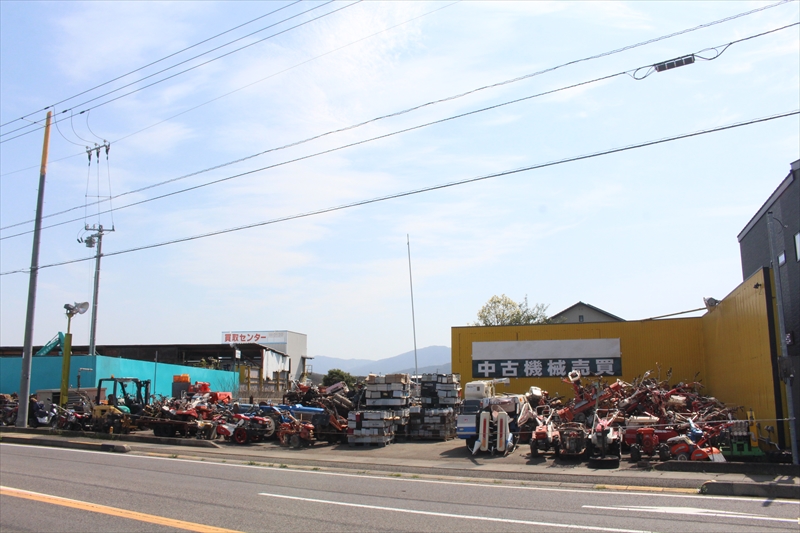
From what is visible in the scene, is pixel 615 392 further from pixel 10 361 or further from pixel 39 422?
pixel 10 361

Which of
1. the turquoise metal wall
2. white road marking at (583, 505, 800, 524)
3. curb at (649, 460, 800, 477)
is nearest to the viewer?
white road marking at (583, 505, 800, 524)

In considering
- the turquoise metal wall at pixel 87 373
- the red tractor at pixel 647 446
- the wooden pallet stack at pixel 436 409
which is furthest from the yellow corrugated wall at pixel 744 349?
the turquoise metal wall at pixel 87 373

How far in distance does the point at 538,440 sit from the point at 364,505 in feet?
28.2

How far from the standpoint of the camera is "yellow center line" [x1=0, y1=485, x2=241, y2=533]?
8.48 meters

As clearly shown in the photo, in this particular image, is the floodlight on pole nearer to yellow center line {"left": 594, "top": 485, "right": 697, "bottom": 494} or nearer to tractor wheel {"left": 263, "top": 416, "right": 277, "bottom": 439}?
tractor wheel {"left": 263, "top": 416, "right": 277, "bottom": 439}

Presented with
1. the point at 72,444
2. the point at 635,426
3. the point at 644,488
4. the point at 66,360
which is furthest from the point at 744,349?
the point at 66,360

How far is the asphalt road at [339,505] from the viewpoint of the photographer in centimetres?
862

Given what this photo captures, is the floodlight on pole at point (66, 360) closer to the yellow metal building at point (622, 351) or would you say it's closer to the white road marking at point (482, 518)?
the yellow metal building at point (622, 351)

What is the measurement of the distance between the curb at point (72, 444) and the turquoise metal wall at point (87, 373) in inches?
557

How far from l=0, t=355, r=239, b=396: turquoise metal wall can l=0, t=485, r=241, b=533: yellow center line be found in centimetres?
2749

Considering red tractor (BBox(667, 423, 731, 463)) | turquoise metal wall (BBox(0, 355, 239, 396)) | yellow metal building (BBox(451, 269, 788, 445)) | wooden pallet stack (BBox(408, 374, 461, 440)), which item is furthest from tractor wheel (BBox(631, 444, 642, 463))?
turquoise metal wall (BBox(0, 355, 239, 396))

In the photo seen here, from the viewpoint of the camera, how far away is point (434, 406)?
2369 centimetres

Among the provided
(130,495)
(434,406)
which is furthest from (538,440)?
(130,495)

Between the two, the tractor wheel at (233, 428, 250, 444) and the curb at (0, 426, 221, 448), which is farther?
the tractor wheel at (233, 428, 250, 444)
